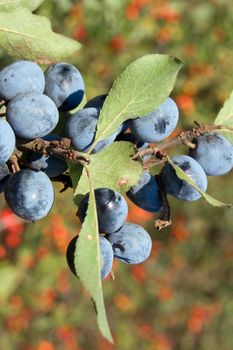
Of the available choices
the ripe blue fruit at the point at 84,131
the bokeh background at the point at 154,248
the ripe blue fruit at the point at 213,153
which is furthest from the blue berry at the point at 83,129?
the bokeh background at the point at 154,248

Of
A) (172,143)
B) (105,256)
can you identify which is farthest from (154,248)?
(105,256)

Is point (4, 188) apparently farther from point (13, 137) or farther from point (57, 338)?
point (57, 338)

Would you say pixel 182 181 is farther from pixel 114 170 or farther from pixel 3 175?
pixel 3 175

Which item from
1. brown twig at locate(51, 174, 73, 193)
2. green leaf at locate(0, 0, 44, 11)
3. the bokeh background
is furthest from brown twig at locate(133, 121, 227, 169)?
the bokeh background

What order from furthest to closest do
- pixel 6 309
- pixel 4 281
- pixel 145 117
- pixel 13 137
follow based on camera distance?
1. pixel 6 309
2. pixel 4 281
3. pixel 145 117
4. pixel 13 137

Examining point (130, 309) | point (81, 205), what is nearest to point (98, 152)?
point (81, 205)

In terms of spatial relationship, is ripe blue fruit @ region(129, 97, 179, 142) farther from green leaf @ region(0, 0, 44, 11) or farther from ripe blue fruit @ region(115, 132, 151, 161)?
green leaf @ region(0, 0, 44, 11)
